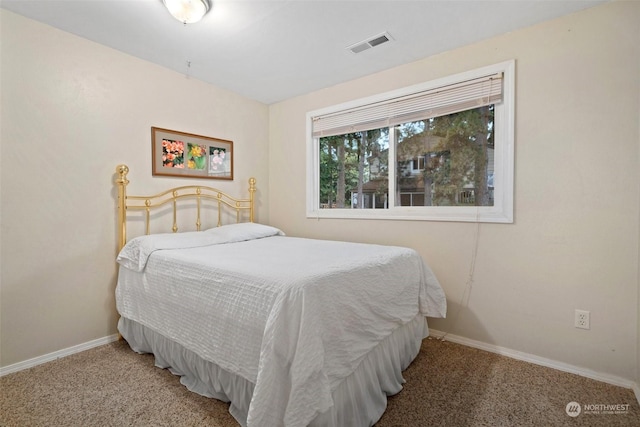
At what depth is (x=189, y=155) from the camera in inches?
113

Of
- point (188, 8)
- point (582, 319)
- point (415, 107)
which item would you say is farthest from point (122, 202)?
point (582, 319)

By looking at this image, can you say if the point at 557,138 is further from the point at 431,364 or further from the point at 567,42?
the point at 431,364

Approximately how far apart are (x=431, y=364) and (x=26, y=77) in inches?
130

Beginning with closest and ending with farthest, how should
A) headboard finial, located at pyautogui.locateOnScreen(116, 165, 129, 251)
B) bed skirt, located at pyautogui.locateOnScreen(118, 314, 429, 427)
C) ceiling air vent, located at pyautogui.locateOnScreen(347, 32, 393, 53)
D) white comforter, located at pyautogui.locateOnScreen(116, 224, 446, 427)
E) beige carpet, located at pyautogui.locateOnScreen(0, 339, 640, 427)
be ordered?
white comforter, located at pyautogui.locateOnScreen(116, 224, 446, 427) → bed skirt, located at pyautogui.locateOnScreen(118, 314, 429, 427) → beige carpet, located at pyautogui.locateOnScreen(0, 339, 640, 427) → ceiling air vent, located at pyautogui.locateOnScreen(347, 32, 393, 53) → headboard finial, located at pyautogui.locateOnScreen(116, 165, 129, 251)

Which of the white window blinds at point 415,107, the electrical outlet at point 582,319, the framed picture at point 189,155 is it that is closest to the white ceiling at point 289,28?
the white window blinds at point 415,107

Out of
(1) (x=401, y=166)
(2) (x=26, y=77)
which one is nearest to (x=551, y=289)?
(1) (x=401, y=166)

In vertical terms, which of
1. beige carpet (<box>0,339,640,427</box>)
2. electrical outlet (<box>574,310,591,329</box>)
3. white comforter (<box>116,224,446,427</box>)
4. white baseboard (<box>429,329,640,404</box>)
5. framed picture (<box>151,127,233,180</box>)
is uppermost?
framed picture (<box>151,127,233,180</box>)

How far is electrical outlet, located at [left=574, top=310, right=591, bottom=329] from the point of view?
6.26 ft

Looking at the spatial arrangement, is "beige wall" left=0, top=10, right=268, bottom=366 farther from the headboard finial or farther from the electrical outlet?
the electrical outlet

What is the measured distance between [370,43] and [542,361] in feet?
8.39

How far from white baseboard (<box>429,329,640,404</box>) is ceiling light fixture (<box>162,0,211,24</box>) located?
2.84 metres

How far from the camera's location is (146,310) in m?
2.01

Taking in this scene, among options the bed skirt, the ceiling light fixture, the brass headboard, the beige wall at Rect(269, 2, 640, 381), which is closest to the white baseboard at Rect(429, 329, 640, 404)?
the beige wall at Rect(269, 2, 640, 381)

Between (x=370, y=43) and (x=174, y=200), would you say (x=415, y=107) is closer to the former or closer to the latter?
(x=370, y=43)
